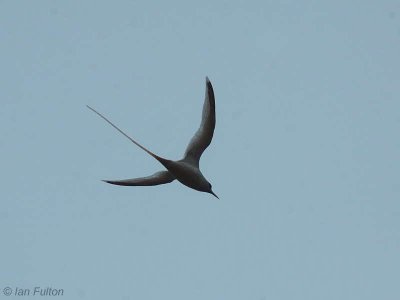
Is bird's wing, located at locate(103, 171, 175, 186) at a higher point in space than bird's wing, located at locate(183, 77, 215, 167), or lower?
lower

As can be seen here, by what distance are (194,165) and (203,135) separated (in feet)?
2.77

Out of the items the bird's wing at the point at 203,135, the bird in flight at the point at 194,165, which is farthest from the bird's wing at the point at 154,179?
the bird's wing at the point at 203,135

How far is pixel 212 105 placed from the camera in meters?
17.2

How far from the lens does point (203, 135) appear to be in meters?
17.7

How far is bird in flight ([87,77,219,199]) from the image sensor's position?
17047mm

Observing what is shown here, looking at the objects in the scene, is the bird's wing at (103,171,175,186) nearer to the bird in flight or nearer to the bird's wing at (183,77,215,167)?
the bird in flight

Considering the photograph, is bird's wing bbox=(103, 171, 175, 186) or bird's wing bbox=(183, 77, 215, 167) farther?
bird's wing bbox=(103, 171, 175, 186)

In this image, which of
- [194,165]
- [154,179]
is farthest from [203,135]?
[154,179]

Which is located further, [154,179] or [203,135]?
[154,179]

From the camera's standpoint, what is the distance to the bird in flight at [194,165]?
17047 millimetres

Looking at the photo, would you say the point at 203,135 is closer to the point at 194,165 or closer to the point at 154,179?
the point at 194,165

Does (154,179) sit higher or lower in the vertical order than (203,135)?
lower

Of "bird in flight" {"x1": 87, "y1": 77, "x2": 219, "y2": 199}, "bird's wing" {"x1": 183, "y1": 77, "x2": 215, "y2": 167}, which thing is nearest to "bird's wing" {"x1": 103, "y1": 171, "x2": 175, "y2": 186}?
"bird in flight" {"x1": 87, "y1": 77, "x2": 219, "y2": 199}

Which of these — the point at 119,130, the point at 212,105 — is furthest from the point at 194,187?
the point at 119,130
